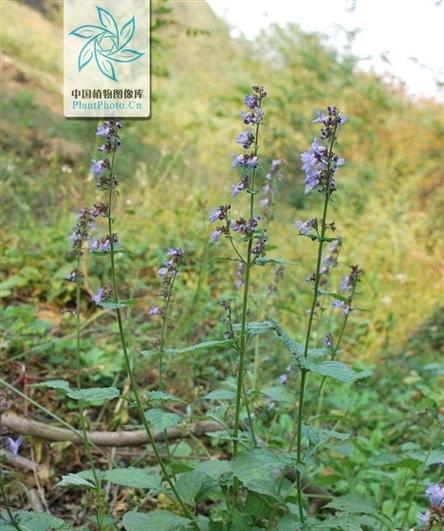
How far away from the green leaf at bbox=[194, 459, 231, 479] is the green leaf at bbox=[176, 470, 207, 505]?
0.05 feet

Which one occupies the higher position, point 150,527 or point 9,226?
point 9,226

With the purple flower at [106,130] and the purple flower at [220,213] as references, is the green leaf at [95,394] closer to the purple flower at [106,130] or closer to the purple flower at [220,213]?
the purple flower at [220,213]

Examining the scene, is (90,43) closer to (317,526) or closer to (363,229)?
(363,229)

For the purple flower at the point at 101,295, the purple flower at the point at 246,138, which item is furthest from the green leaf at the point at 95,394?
the purple flower at the point at 246,138

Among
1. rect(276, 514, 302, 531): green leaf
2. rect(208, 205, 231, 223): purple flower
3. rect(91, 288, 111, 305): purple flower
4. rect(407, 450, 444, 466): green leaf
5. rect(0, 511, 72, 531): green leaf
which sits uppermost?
rect(208, 205, 231, 223): purple flower

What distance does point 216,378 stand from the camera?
3.32m

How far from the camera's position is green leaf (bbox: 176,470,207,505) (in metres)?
1.72

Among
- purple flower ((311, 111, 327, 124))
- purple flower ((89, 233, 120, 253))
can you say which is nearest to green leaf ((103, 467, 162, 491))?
purple flower ((89, 233, 120, 253))

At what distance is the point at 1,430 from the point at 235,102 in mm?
8621

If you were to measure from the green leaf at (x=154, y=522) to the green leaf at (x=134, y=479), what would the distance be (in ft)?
0.43

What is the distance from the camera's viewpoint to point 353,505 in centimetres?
185

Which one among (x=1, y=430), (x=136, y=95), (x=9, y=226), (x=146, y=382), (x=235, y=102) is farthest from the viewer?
(x=235, y=102)

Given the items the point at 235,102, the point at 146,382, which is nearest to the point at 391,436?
the point at 146,382

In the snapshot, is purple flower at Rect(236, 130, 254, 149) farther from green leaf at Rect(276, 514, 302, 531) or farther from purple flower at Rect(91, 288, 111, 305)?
green leaf at Rect(276, 514, 302, 531)
